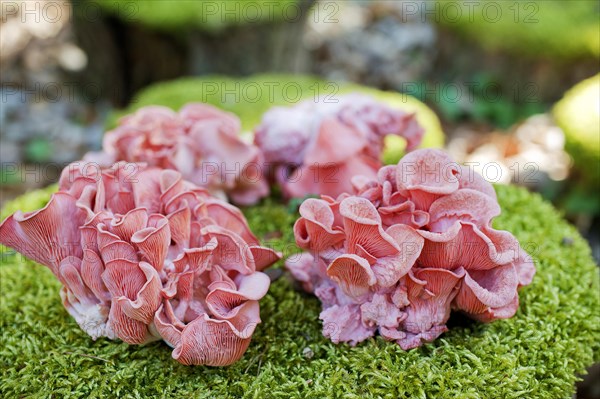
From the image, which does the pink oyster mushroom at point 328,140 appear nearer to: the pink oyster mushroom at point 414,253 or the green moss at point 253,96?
the pink oyster mushroom at point 414,253

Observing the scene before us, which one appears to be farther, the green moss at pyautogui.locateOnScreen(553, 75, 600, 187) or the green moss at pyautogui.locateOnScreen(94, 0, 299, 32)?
the green moss at pyautogui.locateOnScreen(94, 0, 299, 32)

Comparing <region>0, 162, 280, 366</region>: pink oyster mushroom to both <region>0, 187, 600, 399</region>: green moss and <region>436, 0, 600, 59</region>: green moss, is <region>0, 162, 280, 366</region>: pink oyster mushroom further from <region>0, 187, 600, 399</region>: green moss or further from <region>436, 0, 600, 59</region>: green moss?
<region>436, 0, 600, 59</region>: green moss

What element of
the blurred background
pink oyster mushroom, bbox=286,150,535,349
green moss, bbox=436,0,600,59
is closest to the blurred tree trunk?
the blurred background

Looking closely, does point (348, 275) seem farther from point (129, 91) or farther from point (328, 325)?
point (129, 91)

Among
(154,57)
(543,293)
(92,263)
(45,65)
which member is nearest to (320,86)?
(154,57)

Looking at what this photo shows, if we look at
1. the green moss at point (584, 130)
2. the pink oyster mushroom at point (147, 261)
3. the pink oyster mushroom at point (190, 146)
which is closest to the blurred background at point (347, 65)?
the green moss at point (584, 130)

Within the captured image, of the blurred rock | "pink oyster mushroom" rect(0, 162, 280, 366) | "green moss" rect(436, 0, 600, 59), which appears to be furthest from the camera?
the blurred rock

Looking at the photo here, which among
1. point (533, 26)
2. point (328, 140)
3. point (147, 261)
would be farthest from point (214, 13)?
point (147, 261)
